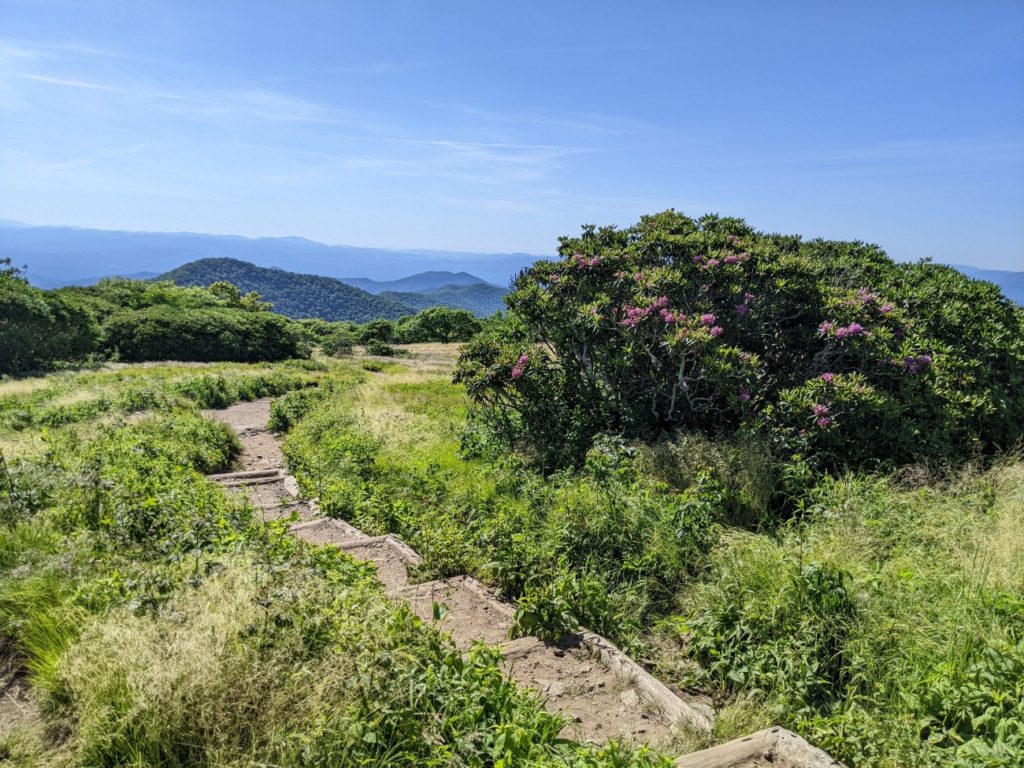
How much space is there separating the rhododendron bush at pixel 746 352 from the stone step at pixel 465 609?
3.85 meters

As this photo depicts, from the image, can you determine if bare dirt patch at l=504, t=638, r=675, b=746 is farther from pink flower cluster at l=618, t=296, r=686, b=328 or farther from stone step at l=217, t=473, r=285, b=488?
stone step at l=217, t=473, r=285, b=488

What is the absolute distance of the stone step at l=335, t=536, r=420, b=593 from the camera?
546 centimetres

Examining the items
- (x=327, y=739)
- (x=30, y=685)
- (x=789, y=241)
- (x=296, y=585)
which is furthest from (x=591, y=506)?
(x=789, y=241)

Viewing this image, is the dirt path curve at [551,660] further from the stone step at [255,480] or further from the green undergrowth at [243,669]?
the stone step at [255,480]

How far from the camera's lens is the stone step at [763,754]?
297 centimetres

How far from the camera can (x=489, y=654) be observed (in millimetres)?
3414

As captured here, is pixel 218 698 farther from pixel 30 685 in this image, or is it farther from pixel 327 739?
pixel 30 685

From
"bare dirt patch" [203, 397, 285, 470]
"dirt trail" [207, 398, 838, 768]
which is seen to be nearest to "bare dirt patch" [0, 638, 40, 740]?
"dirt trail" [207, 398, 838, 768]

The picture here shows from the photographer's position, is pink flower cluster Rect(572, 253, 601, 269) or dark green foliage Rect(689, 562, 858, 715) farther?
pink flower cluster Rect(572, 253, 601, 269)

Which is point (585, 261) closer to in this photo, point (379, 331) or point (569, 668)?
point (569, 668)

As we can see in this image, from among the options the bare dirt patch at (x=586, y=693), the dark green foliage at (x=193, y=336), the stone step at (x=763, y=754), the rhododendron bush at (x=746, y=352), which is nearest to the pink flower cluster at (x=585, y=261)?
the rhododendron bush at (x=746, y=352)

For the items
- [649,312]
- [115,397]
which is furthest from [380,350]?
[649,312]

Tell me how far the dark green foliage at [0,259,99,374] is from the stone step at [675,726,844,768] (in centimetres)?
3634

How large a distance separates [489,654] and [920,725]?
2.40m
